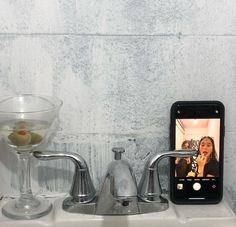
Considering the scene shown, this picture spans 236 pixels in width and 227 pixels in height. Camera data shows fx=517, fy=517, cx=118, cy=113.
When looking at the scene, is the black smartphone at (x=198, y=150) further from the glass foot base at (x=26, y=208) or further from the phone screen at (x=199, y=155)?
the glass foot base at (x=26, y=208)

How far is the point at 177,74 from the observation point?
0.81 meters

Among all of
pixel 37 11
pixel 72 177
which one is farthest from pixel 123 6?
pixel 72 177

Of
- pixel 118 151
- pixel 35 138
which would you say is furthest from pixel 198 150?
pixel 35 138

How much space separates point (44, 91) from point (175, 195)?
0.26 m

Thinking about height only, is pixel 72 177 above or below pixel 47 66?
below

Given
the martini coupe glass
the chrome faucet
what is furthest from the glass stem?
the chrome faucet

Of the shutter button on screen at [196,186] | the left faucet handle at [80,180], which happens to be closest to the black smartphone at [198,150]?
the shutter button on screen at [196,186]

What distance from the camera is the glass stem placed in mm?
790

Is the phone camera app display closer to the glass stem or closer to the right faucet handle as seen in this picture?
the right faucet handle

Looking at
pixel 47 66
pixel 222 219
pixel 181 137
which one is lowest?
pixel 222 219

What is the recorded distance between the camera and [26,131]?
0.76 metres

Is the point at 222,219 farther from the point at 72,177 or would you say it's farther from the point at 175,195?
the point at 72,177

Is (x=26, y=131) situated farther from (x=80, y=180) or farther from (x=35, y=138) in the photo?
(x=80, y=180)

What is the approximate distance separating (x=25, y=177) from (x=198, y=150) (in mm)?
272
